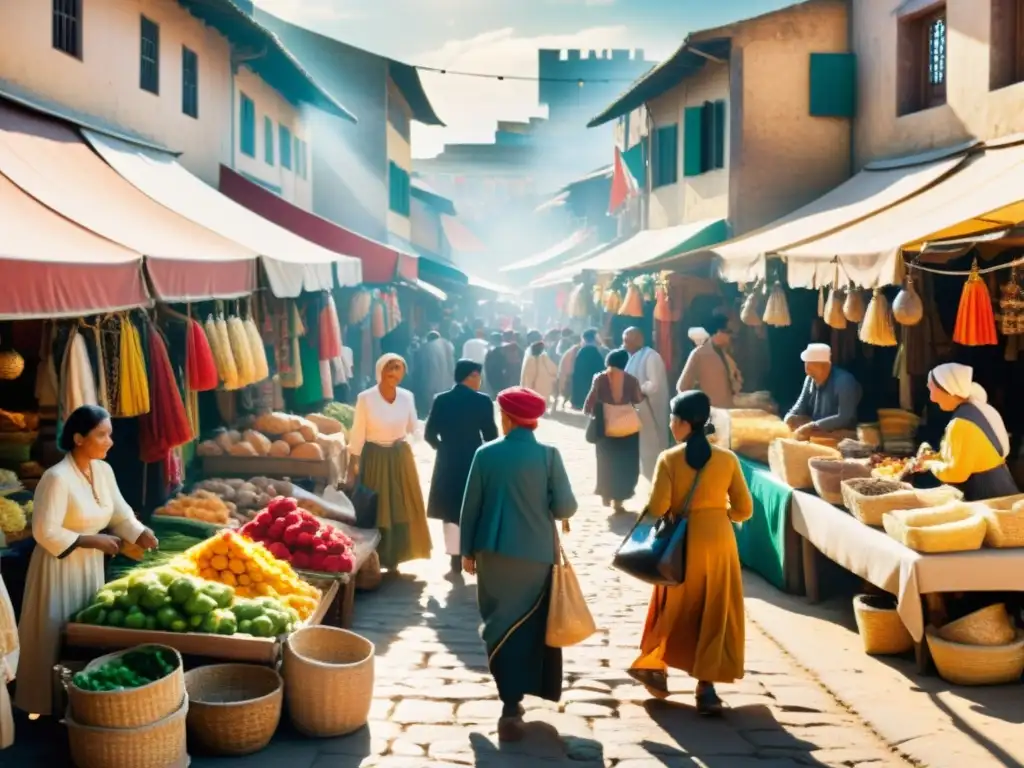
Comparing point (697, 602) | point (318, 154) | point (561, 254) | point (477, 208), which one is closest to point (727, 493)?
point (697, 602)

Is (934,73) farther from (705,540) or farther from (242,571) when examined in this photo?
(242,571)

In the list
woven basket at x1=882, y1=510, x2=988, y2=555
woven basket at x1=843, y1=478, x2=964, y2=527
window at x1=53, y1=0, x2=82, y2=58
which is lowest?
woven basket at x1=882, y1=510, x2=988, y2=555

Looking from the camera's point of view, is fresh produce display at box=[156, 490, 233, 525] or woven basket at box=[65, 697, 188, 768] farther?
fresh produce display at box=[156, 490, 233, 525]

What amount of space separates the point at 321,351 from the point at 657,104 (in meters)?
10.0

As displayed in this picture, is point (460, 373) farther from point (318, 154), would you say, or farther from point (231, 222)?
point (318, 154)

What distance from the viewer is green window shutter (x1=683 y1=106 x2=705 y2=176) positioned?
1869cm

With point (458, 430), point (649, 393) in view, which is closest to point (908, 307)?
point (458, 430)

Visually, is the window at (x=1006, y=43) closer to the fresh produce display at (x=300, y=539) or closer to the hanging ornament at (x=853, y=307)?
the hanging ornament at (x=853, y=307)

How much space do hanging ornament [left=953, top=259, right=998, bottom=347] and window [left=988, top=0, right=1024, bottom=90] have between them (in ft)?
14.0

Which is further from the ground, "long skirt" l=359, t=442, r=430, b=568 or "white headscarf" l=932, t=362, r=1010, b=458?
"white headscarf" l=932, t=362, r=1010, b=458

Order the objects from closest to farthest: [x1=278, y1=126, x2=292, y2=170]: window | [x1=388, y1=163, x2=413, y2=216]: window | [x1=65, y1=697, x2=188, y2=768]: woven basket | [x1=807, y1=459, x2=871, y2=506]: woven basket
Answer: [x1=65, y1=697, x2=188, y2=768]: woven basket < [x1=807, y1=459, x2=871, y2=506]: woven basket < [x1=278, y1=126, x2=292, y2=170]: window < [x1=388, y1=163, x2=413, y2=216]: window

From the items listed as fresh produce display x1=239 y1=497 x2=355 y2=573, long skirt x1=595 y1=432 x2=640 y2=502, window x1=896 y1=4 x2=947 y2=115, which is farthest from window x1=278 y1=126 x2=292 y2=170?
fresh produce display x1=239 y1=497 x2=355 y2=573

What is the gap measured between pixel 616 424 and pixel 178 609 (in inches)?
265

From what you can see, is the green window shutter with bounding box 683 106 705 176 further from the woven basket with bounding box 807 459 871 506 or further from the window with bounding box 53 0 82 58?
the woven basket with bounding box 807 459 871 506
